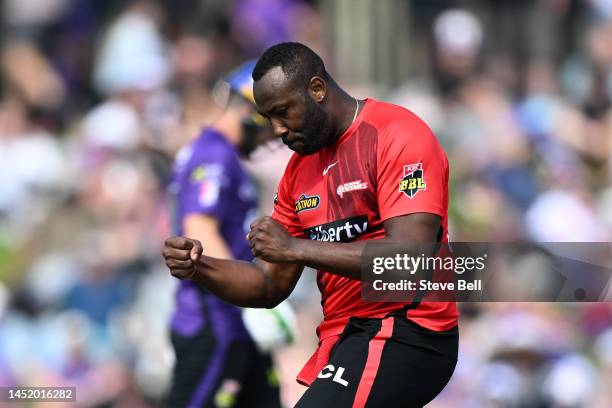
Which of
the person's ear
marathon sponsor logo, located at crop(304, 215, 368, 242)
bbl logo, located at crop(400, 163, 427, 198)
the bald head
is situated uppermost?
the bald head

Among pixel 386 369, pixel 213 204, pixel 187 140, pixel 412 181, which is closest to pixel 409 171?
pixel 412 181

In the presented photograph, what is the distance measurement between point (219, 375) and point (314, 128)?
215 centimetres

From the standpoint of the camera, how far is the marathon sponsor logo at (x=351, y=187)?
16.8ft

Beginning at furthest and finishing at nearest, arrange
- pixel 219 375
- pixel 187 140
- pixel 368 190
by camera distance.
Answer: pixel 187 140
pixel 219 375
pixel 368 190

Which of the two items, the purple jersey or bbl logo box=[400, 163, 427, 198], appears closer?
bbl logo box=[400, 163, 427, 198]

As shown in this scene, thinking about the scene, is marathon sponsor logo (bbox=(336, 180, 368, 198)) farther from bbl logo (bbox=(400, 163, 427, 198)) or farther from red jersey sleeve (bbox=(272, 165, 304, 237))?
red jersey sleeve (bbox=(272, 165, 304, 237))

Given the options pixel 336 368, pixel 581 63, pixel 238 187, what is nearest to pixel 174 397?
pixel 238 187

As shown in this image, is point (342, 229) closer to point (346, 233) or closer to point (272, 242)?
point (346, 233)

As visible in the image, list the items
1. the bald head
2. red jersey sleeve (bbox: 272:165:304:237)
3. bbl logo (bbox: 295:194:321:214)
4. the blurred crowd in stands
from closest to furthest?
the bald head < bbl logo (bbox: 295:194:321:214) < red jersey sleeve (bbox: 272:165:304:237) < the blurred crowd in stands

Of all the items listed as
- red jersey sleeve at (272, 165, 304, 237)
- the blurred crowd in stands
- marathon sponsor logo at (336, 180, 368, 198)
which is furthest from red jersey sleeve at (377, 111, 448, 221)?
the blurred crowd in stands

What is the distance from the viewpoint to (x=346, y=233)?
5207 mm

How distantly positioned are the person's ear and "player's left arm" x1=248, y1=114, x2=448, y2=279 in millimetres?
334

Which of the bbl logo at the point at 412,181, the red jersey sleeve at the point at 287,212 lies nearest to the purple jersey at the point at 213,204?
the red jersey sleeve at the point at 287,212

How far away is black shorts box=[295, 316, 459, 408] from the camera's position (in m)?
4.91
